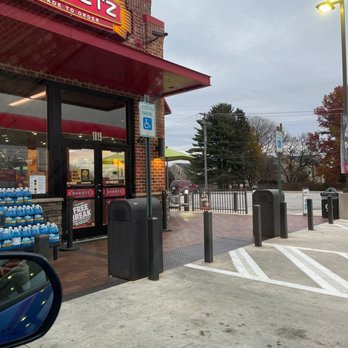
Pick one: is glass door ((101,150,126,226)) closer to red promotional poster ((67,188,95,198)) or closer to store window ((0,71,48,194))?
red promotional poster ((67,188,95,198))

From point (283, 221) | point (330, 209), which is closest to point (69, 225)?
point (283, 221)

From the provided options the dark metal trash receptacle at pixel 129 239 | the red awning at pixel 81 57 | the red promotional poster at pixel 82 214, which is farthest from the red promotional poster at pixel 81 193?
the dark metal trash receptacle at pixel 129 239

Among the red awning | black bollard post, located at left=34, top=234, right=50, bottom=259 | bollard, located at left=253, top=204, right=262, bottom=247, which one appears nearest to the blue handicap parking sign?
the red awning

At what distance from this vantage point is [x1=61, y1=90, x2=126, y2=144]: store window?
347 inches

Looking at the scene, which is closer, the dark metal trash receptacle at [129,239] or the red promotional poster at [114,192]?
the dark metal trash receptacle at [129,239]

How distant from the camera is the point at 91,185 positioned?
9047 mm

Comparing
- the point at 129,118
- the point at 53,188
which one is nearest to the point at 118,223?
the point at 53,188

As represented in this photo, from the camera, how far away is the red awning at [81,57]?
5945 mm

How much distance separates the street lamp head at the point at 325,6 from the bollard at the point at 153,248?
32.9 ft

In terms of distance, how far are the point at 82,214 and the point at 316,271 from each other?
5348mm

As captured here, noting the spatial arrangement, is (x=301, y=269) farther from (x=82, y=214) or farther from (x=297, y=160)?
(x=297, y=160)

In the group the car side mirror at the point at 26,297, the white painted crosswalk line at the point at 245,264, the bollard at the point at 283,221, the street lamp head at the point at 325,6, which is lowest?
the white painted crosswalk line at the point at 245,264

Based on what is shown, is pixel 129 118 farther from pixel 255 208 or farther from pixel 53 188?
pixel 255 208

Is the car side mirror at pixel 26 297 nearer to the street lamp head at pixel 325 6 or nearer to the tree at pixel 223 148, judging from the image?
the street lamp head at pixel 325 6
